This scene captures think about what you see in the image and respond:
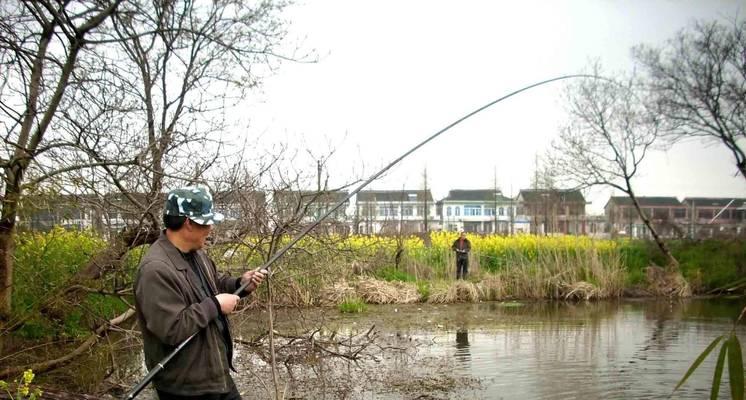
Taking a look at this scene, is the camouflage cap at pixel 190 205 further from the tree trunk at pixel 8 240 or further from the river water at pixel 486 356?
the river water at pixel 486 356

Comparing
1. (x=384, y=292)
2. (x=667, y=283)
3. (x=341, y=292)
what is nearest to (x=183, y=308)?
(x=341, y=292)

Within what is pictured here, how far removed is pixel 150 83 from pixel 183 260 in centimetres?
696

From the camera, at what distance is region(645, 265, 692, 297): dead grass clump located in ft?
58.4

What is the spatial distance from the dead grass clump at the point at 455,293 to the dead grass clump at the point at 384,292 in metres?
0.46

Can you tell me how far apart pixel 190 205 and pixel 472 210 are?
67270 millimetres

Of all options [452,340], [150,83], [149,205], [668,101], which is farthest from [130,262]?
[668,101]

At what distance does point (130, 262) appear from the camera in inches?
257

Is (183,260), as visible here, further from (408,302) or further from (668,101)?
(668,101)

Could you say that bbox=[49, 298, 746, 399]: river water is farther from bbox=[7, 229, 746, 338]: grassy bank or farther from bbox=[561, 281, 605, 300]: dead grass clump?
bbox=[561, 281, 605, 300]: dead grass clump

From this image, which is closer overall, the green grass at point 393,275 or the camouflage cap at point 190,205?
the camouflage cap at point 190,205

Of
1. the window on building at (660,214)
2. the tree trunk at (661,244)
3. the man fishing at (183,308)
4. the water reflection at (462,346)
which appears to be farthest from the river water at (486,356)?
the window on building at (660,214)

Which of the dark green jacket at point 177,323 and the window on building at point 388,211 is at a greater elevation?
the window on building at point 388,211

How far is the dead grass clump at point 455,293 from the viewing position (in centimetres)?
1612

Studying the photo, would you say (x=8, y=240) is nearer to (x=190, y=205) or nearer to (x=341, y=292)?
(x=190, y=205)
